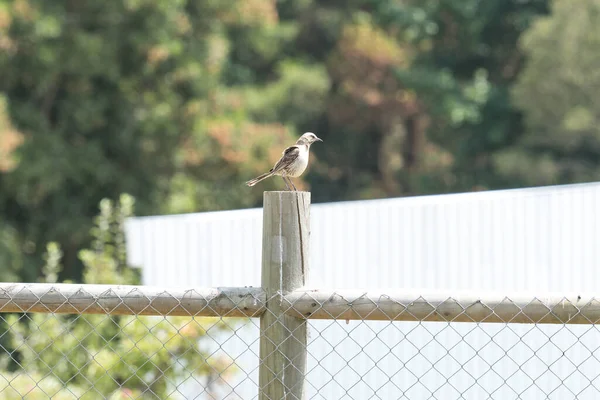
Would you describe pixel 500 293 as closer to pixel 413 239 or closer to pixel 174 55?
pixel 413 239

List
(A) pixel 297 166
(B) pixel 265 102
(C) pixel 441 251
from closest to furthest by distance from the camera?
(A) pixel 297 166
(C) pixel 441 251
(B) pixel 265 102

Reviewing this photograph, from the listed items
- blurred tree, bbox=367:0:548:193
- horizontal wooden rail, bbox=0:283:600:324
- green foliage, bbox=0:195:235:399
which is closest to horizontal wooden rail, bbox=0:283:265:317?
horizontal wooden rail, bbox=0:283:600:324

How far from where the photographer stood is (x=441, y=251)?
8141 mm

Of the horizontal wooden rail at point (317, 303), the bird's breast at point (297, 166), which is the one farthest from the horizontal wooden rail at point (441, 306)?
the bird's breast at point (297, 166)

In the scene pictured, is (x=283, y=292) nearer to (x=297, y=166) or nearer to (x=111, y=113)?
(x=297, y=166)

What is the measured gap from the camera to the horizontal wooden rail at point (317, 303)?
9.78 ft

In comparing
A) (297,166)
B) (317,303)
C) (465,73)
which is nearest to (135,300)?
(317,303)

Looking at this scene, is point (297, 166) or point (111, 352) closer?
point (297, 166)

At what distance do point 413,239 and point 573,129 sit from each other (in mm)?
15618

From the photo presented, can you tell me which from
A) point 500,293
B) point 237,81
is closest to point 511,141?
point 237,81

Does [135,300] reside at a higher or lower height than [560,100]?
higher

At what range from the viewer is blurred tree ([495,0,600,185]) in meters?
22.6

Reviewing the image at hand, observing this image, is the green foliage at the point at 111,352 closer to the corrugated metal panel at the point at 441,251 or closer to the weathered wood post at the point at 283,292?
the corrugated metal panel at the point at 441,251

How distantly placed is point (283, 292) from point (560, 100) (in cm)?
2132
